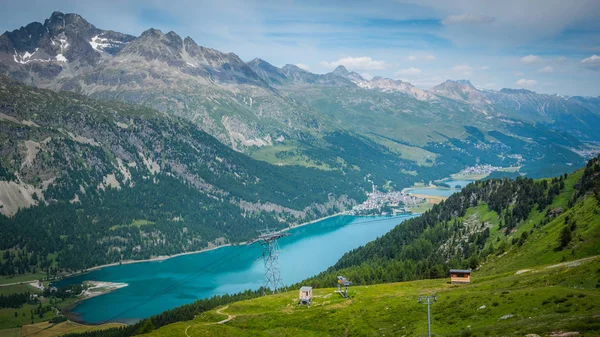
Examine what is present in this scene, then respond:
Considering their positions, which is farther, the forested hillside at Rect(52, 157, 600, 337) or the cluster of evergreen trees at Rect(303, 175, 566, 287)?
the cluster of evergreen trees at Rect(303, 175, 566, 287)

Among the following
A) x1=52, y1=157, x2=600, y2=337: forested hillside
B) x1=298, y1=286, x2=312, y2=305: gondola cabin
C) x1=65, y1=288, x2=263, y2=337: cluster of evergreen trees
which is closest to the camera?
x1=52, y1=157, x2=600, y2=337: forested hillside

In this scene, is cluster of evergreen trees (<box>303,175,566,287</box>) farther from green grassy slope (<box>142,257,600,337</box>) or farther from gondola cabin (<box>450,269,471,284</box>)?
green grassy slope (<box>142,257,600,337</box>)

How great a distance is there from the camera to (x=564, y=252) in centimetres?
9412

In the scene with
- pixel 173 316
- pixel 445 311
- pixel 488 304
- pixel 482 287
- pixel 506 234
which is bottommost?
pixel 173 316

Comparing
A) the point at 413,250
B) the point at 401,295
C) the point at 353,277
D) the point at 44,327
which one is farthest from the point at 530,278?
the point at 44,327

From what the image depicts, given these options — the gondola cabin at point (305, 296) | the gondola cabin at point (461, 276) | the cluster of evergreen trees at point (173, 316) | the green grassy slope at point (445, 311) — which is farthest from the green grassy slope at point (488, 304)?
the cluster of evergreen trees at point (173, 316)

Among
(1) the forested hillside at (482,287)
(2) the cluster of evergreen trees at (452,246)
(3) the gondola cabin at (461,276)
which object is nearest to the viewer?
(1) the forested hillside at (482,287)

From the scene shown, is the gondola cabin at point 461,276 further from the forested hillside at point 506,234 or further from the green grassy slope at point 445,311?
the forested hillside at point 506,234

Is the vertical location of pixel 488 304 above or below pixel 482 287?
above

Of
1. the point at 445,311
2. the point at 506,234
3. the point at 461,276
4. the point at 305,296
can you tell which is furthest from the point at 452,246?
the point at 445,311

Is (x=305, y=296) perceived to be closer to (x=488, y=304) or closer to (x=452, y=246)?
(x=488, y=304)

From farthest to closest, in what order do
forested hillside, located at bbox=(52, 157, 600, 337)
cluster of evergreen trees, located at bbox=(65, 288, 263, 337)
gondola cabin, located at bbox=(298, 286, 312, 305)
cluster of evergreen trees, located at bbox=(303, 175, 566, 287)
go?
cluster of evergreen trees, located at bbox=(65, 288, 263, 337) → cluster of evergreen trees, located at bbox=(303, 175, 566, 287) → gondola cabin, located at bbox=(298, 286, 312, 305) → forested hillside, located at bbox=(52, 157, 600, 337)

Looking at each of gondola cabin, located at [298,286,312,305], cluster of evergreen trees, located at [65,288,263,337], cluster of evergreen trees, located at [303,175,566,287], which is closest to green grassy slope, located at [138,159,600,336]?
gondola cabin, located at [298,286,312,305]

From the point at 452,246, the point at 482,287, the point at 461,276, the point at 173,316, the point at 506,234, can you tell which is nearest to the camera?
the point at 482,287
